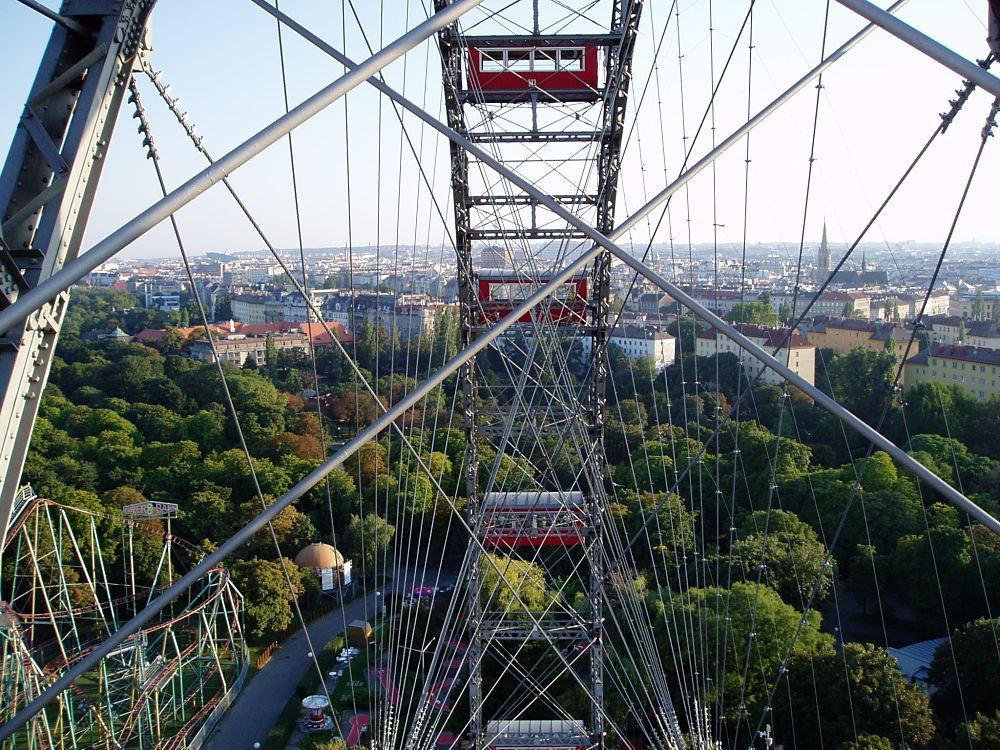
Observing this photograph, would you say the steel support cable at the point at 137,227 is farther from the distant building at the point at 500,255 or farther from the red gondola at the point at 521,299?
the distant building at the point at 500,255

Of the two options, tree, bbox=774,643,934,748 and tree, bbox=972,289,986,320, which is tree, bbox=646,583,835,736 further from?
tree, bbox=972,289,986,320

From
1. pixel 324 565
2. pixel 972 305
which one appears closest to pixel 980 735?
pixel 324 565

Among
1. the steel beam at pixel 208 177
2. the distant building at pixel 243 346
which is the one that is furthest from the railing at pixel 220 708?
the distant building at pixel 243 346

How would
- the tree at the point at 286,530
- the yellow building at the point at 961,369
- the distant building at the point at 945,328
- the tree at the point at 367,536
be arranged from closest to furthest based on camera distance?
1. the tree at the point at 367,536
2. the tree at the point at 286,530
3. the yellow building at the point at 961,369
4. the distant building at the point at 945,328

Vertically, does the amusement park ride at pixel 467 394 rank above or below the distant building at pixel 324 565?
above

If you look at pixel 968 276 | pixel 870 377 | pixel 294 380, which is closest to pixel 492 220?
pixel 870 377

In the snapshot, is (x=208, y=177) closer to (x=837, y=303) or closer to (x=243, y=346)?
(x=243, y=346)
